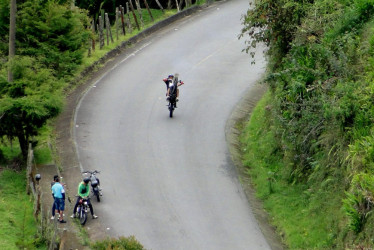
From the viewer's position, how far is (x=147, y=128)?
2564 cm

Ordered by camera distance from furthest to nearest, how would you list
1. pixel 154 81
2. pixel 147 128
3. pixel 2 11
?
pixel 154 81 < pixel 2 11 < pixel 147 128

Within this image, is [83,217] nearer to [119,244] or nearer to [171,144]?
[119,244]

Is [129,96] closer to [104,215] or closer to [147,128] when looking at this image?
[147,128]

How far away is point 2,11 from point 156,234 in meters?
13.1

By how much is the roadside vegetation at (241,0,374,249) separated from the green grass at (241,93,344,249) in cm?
3

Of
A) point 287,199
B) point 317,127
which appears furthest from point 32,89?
point 317,127

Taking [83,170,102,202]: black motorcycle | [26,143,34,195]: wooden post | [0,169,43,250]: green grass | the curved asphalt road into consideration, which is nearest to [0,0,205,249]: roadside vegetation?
[0,169,43,250]: green grass

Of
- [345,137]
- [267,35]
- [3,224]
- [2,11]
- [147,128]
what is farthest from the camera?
[2,11]

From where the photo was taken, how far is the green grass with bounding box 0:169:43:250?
18.7 metres

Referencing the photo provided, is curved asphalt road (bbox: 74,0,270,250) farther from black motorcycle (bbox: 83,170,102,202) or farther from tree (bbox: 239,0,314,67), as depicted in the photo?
tree (bbox: 239,0,314,67)

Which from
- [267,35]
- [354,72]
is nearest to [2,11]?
[267,35]

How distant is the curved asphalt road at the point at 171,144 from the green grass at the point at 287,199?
690 millimetres

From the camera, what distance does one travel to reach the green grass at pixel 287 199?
1802 cm

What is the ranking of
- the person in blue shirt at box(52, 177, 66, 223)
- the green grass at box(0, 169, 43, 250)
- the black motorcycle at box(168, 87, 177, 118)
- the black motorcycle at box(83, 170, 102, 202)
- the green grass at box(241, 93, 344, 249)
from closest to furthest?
1. the green grass at box(241, 93, 344, 249)
2. the green grass at box(0, 169, 43, 250)
3. the person in blue shirt at box(52, 177, 66, 223)
4. the black motorcycle at box(83, 170, 102, 202)
5. the black motorcycle at box(168, 87, 177, 118)
